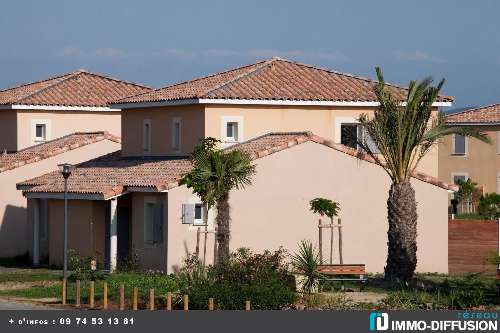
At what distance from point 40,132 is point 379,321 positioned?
37.3 m

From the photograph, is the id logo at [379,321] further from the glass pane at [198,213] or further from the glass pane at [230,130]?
the glass pane at [230,130]

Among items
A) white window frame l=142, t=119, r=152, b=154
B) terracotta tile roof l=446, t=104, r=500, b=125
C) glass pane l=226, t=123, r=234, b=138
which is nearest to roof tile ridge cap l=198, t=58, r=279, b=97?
glass pane l=226, t=123, r=234, b=138

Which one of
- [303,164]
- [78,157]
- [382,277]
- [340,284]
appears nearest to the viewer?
[340,284]

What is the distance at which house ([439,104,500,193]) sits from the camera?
230ft

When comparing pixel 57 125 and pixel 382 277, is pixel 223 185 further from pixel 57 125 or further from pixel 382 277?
pixel 57 125

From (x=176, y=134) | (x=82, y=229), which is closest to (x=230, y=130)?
(x=176, y=134)

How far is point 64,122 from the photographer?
58.7m

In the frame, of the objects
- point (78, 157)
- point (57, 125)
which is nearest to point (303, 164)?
point (78, 157)

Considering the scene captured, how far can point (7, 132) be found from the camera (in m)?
58.6

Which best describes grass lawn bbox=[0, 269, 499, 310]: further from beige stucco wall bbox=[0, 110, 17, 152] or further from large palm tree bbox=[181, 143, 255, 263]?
beige stucco wall bbox=[0, 110, 17, 152]

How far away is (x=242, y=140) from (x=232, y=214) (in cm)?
605

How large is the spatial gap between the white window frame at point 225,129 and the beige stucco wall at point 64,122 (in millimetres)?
13603

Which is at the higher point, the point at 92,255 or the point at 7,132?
the point at 7,132

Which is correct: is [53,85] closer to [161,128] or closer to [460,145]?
[161,128]
